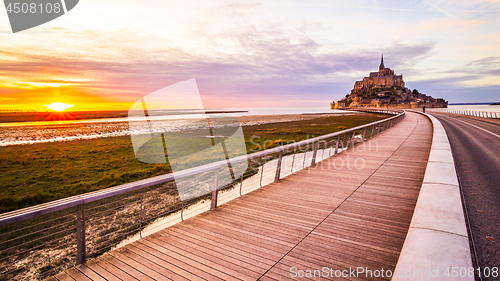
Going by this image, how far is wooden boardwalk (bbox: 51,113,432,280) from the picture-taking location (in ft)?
10.5

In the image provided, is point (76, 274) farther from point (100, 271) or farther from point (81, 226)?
point (81, 226)

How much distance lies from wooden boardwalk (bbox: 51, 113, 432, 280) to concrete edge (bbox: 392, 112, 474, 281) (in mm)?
547

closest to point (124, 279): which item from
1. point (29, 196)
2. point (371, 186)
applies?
point (371, 186)

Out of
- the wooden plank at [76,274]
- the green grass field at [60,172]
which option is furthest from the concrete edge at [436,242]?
the green grass field at [60,172]

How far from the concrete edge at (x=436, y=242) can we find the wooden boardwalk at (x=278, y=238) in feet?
1.80

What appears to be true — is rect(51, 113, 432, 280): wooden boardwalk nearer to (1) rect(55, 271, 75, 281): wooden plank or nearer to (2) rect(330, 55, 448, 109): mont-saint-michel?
(1) rect(55, 271, 75, 281): wooden plank

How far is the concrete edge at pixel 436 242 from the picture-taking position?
2.33 metres

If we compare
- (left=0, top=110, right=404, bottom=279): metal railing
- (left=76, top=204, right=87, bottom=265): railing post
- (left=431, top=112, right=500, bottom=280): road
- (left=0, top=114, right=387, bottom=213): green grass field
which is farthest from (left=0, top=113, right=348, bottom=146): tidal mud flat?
(left=431, top=112, right=500, bottom=280): road

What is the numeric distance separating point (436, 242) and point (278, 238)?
1.97 meters

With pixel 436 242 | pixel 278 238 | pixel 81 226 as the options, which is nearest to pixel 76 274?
pixel 81 226

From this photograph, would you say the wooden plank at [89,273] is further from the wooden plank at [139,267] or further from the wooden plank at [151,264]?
the wooden plank at [151,264]

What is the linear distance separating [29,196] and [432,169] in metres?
14.3

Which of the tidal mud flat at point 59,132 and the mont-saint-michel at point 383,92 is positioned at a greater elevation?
the mont-saint-michel at point 383,92

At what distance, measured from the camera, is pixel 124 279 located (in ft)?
9.98
